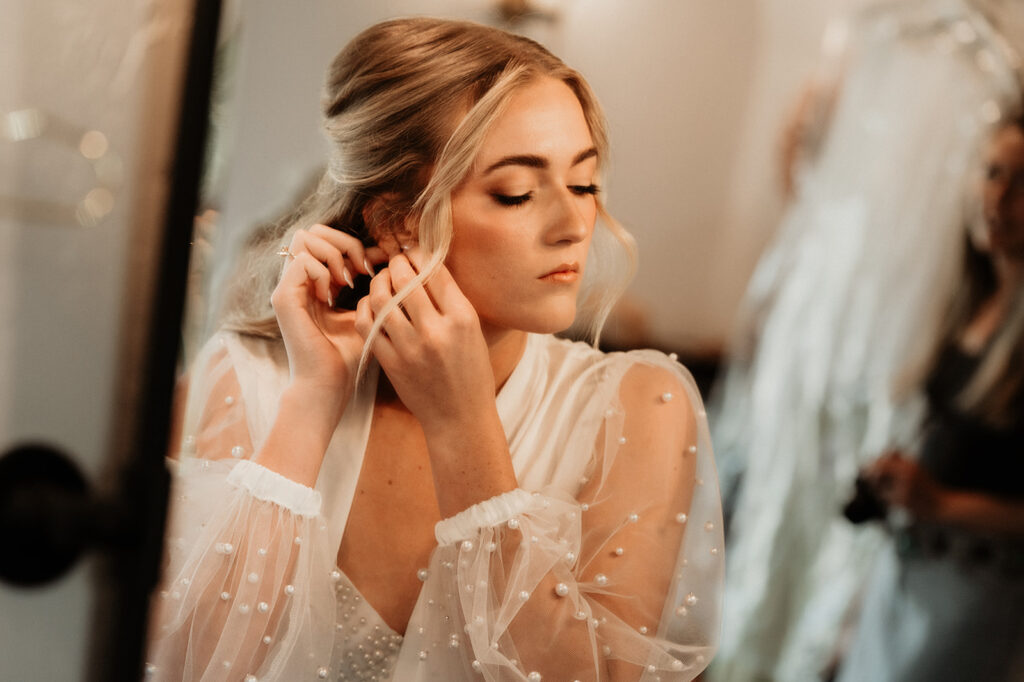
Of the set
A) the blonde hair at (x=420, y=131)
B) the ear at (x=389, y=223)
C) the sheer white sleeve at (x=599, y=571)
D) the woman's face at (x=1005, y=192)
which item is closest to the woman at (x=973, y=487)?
the woman's face at (x=1005, y=192)

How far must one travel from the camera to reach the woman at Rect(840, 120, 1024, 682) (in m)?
0.60

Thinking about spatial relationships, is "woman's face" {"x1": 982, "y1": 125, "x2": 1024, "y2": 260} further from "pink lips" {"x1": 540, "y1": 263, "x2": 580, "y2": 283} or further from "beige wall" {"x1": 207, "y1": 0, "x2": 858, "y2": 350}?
"pink lips" {"x1": 540, "y1": 263, "x2": 580, "y2": 283}

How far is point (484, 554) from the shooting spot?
58 centimetres

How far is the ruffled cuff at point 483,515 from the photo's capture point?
0.58 meters

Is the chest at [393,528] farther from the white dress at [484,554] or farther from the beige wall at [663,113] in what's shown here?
the beige wall at [663,113]

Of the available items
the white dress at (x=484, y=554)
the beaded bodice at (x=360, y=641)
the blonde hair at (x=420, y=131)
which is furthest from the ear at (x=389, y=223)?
the beaded bodice at (x=360, y=641)

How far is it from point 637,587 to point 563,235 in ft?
0.83

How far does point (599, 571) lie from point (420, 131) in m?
0.33

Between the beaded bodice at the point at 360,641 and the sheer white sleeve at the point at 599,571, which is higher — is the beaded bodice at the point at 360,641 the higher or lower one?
the lower one

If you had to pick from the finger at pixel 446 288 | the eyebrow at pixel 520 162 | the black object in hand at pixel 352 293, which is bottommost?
the black object in hand at pixel 352 293

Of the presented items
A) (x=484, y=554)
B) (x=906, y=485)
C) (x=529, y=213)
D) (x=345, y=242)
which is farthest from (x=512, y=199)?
(x=906, y=485)

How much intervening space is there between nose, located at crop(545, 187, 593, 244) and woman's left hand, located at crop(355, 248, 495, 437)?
8 centimetres

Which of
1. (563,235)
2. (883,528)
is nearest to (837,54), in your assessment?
(563,235)

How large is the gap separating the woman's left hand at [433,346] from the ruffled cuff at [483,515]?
58mm
